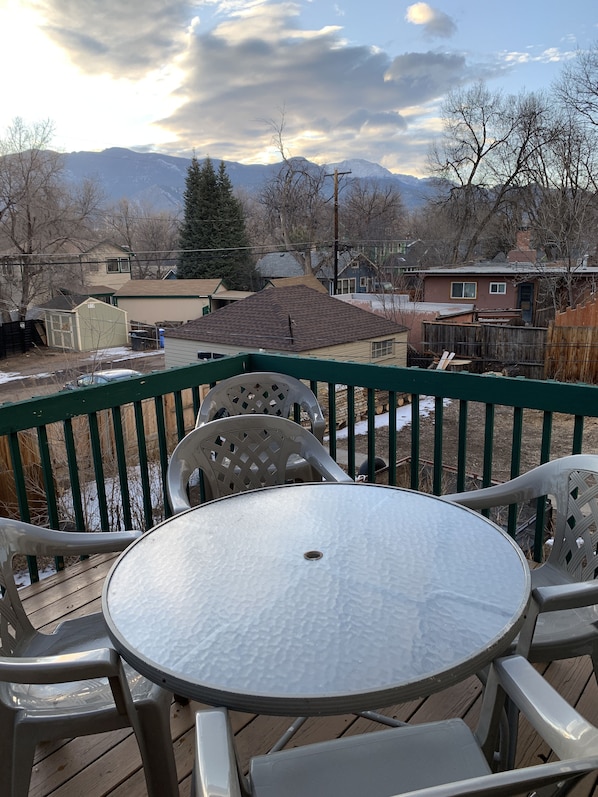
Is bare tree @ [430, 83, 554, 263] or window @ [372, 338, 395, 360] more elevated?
bare tree @ [430, 83, 554, 263]

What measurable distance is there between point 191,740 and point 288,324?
38.2 feet

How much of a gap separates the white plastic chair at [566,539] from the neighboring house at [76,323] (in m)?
21.3

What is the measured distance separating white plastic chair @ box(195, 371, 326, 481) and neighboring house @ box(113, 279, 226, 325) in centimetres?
2433

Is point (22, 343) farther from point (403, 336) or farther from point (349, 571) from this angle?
point (349, 571)

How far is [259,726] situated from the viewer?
5.40 feet

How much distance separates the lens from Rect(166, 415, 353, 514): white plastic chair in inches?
84.7

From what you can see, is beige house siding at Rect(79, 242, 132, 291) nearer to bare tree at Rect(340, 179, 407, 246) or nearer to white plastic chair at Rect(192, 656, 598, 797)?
bare tree at Rect(340, 179, 407, 246)

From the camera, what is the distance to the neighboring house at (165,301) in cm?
2658

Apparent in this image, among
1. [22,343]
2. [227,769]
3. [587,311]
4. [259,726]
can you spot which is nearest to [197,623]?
[227,769]

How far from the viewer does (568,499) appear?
167 cm

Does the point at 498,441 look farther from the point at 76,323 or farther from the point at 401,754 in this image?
the point at 76,323

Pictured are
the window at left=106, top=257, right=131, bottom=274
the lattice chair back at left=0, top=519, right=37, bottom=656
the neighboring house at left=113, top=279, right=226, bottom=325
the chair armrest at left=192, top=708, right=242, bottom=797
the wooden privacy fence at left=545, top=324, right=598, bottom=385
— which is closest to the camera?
the chair armrest at left=192, top=708, right=242, bottom=797

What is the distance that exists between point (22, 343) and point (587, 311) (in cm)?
2017

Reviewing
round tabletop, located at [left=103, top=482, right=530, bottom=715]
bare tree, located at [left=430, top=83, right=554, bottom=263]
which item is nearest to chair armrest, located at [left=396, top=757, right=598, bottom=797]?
round tabletop, located at [left=103, top=482, right=530, bottom=715]
